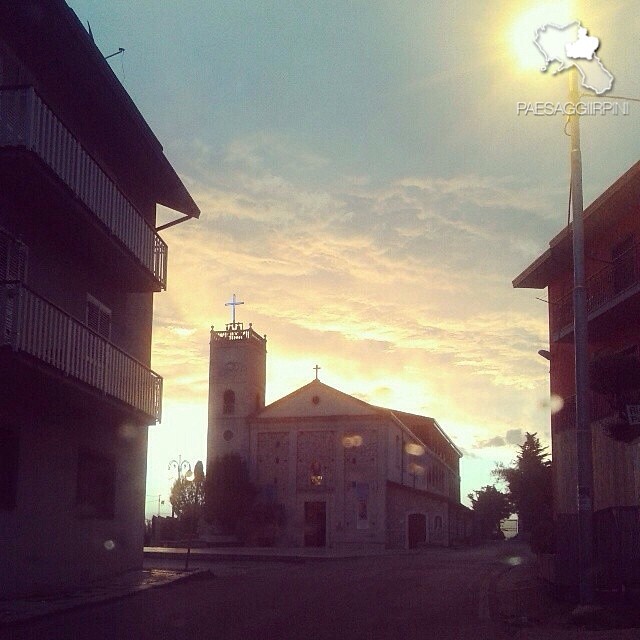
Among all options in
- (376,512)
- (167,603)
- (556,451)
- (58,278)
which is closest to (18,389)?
(58,278)

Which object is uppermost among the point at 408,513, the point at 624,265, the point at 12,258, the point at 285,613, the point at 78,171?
the point at 624,265

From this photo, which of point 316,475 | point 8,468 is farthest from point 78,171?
point 316,475

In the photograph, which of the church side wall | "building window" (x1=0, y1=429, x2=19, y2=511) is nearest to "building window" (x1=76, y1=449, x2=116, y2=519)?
"building window" (x1=0, y1=429, x2=19, y2=511)

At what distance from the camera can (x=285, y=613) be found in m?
13.6

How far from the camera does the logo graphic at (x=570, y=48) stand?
13.5m

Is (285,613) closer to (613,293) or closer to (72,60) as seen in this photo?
(72,60)

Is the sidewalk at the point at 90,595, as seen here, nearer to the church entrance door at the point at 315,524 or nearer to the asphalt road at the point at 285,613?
the asphalt road at the point at 285,613

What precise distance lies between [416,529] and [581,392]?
52.3 meters

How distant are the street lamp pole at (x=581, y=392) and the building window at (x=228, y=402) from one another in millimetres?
47252

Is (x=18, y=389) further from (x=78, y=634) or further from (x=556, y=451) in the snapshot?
(x=556, y=451)

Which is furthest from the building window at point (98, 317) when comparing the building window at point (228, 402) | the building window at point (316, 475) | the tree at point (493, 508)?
the tree at point (493, 508)

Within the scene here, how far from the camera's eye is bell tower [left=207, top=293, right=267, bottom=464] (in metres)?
60.0

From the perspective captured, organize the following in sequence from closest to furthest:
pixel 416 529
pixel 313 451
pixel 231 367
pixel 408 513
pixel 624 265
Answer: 1. pixel 624 265
2. pixel 313 451
3. pixel 231 367
4. pixel 408 513
5. pixel 416 529

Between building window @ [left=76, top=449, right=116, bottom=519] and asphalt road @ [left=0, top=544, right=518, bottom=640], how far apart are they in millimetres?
2425
